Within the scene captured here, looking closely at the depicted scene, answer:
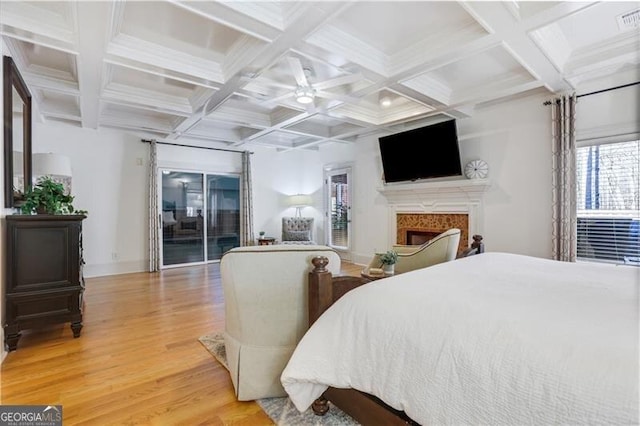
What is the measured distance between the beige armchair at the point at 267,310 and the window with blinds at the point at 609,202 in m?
3.71

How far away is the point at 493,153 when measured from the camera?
185 inches

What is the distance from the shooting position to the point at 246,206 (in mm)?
7238

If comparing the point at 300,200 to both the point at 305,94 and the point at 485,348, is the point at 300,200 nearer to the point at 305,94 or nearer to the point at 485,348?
the point at 305,94

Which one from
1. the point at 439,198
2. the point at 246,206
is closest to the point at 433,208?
the point at 439,198

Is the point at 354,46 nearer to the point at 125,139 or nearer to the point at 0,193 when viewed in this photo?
the point at 0,193

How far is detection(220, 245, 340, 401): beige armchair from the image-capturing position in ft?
6.23

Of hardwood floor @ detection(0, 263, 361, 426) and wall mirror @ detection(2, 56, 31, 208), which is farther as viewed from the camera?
wall mirror @ detection(2, 56, 31, 208)

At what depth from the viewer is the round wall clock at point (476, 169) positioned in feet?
15.5

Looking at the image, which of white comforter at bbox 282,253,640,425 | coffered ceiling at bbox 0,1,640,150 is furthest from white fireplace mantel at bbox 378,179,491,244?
white comforter at bbox 282,253,640,425

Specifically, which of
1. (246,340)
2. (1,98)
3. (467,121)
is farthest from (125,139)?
(467,121)

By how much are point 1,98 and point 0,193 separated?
0.82 meters

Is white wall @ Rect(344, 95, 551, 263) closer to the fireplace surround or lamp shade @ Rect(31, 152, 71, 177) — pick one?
the fireplace surround

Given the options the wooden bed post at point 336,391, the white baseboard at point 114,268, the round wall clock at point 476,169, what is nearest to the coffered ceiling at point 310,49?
the round wall clock at point 476,169

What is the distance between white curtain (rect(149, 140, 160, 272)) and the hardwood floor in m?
2.13
